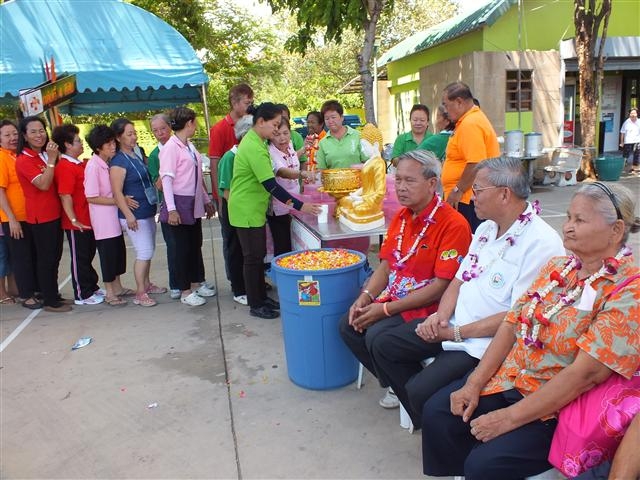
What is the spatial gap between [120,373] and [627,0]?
1418 centimetres

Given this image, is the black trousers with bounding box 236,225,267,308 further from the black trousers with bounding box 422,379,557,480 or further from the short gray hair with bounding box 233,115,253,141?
the black trousers with bounding box 422,379,557,480

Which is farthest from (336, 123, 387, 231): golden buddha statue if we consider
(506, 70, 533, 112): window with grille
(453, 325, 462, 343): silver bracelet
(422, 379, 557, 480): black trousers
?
(506, 70, 533, 112): window with grille

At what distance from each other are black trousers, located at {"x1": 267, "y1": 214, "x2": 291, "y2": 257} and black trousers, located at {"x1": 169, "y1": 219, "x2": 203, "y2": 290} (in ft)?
2.46

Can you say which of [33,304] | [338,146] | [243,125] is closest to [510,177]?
[243,125]

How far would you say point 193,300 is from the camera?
495 centimetres

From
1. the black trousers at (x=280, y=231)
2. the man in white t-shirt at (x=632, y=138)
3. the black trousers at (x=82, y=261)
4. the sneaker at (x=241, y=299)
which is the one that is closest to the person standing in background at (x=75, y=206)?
the black trousers at (x=82, y=261)

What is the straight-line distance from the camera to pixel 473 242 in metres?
2.49

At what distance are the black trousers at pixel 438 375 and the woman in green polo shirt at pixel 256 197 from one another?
1824 mm

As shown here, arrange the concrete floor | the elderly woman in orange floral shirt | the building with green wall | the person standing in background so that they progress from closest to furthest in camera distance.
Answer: the elderly woman in orange floral shirt → the concrete floor → the person standing in background → the building with green wall

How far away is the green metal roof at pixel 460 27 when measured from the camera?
38.0ft

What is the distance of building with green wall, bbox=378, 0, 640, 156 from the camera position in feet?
38.8

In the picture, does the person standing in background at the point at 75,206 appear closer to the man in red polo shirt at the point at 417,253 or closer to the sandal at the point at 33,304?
the sandal at the point at 33,304

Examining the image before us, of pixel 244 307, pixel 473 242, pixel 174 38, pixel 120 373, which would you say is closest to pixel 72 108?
pixel 174 38

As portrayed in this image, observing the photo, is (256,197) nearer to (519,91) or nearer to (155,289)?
(155,289)
